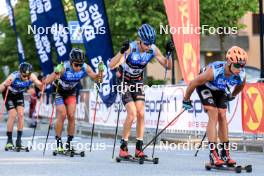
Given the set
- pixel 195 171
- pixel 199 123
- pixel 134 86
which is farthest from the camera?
pixel 199 123

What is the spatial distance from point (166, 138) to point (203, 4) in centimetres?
1118

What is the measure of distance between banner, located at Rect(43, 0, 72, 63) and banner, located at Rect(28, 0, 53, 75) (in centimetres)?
17

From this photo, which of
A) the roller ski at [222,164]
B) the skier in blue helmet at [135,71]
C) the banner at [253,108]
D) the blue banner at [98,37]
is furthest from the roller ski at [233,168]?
the blue banner at [98,37]

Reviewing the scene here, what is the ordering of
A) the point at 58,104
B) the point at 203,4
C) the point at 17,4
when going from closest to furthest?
the point at 58,104, the point at 203,4, the point at 17,4

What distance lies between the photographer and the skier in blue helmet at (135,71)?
12.3 metres

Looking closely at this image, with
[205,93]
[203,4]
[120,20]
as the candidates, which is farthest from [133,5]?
[205,93]

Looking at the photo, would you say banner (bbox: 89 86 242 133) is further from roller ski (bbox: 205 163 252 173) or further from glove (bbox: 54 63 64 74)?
roller ski (bbox: 205 163 252 173)

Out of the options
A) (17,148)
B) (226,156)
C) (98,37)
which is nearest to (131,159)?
(226,156)

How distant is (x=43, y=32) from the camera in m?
27.2

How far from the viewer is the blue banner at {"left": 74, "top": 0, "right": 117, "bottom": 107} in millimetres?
20219

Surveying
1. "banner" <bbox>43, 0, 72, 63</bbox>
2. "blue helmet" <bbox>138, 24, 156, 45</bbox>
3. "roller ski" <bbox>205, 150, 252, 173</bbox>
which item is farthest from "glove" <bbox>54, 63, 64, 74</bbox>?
"banner" <bbox>43, 0, 72, 63</bbox>

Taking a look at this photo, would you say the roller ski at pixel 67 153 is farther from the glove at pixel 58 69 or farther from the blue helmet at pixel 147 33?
the blue helmet at pixel 147 33

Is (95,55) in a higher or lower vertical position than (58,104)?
higher

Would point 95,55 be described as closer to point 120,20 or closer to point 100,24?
point 100,24
